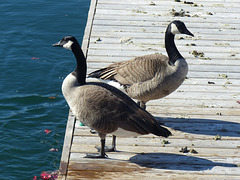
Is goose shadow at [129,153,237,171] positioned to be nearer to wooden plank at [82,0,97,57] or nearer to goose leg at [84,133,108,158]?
goose leg at [84,133,108,158]

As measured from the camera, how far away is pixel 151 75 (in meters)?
7.04

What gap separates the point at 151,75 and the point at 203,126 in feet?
4.05

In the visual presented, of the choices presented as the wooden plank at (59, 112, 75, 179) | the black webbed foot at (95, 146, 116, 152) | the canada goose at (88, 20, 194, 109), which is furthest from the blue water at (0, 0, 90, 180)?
the canada goose at (88, 20, 194, 109)

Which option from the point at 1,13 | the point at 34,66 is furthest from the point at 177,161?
the point at 1,13

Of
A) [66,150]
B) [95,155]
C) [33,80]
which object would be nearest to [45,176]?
[66,150]

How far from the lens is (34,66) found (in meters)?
12.6

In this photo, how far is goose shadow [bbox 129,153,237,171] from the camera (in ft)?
20.0

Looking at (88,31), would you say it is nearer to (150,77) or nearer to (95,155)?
(150,77)

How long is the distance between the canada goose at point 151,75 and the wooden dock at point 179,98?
650mm

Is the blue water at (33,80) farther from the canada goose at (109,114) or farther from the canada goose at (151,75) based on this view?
the canada goose at (109,114)

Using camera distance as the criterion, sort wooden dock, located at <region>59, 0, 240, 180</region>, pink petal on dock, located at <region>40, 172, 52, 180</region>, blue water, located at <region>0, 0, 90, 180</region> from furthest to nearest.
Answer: blue water, located at <region>0, 0, 90, 180</region>, pink petal on dock, located at <region>40, 172, 52, 180</region>, wooden dock, located at <region>59, 0, 240, 180</region>

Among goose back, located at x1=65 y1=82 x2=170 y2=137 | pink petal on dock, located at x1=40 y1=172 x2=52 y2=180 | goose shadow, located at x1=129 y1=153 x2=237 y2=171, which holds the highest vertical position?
goose back, located at x1=65 y1=82 x2=170 y2=137

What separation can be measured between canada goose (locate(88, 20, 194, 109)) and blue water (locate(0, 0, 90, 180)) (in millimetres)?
2389

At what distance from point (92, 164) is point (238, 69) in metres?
4.43
